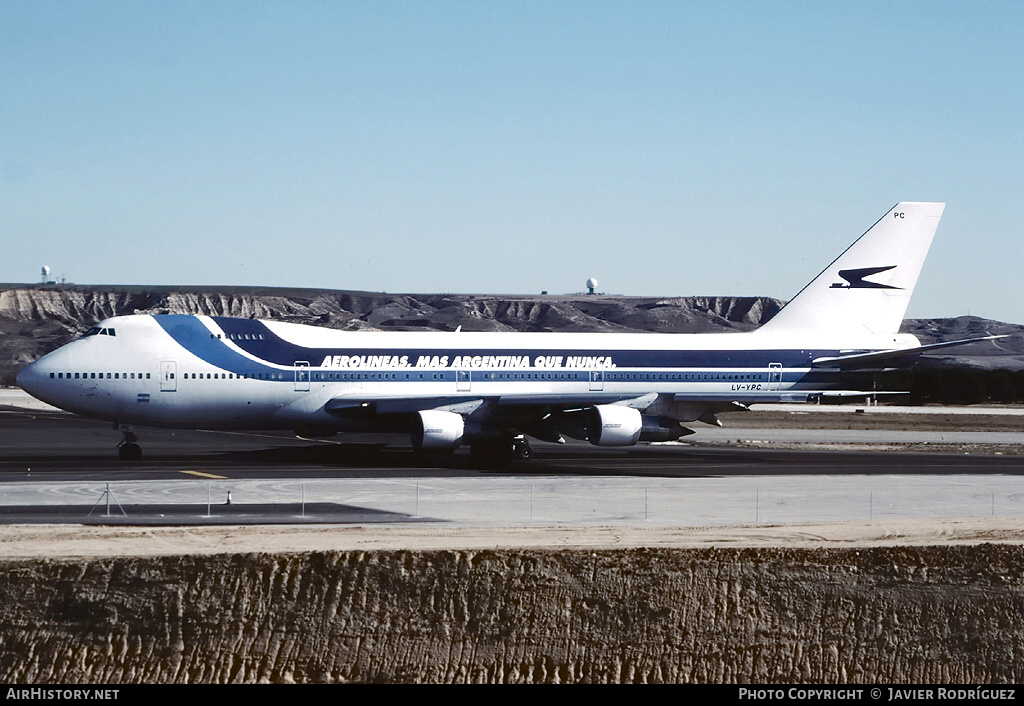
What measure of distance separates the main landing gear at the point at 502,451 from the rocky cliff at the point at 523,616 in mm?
27352

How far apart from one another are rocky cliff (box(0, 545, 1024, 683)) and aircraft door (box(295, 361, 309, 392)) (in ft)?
90.4

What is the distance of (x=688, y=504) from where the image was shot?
3148cm

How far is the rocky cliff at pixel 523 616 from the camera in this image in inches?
635

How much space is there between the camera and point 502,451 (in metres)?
45.3

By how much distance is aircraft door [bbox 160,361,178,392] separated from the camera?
42969 millimetres

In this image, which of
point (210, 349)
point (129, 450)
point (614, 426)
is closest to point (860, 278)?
point (614, 426)

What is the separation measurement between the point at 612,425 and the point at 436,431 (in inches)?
261

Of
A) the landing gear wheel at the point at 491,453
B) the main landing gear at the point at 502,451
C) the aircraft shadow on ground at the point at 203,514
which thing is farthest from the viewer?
the main landing gear at the point at 502,451

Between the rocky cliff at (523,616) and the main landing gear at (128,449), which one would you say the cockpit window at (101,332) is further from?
the rocky cliff at (523,616)

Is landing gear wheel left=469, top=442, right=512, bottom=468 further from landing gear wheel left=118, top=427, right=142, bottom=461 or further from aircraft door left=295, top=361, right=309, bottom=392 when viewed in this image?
landing gear wheel left=118, top=427, right=142, bottom=461

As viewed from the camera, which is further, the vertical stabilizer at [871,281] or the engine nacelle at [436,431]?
the vertical stabilizer at [871,281]

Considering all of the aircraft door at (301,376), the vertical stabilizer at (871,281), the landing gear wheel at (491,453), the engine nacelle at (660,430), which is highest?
the vertical stabilizer at (871,281)

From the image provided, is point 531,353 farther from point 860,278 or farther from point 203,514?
point 203,514

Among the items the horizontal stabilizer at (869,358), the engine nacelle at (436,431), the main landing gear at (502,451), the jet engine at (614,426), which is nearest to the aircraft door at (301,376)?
the engine nacelle at (436,431)
